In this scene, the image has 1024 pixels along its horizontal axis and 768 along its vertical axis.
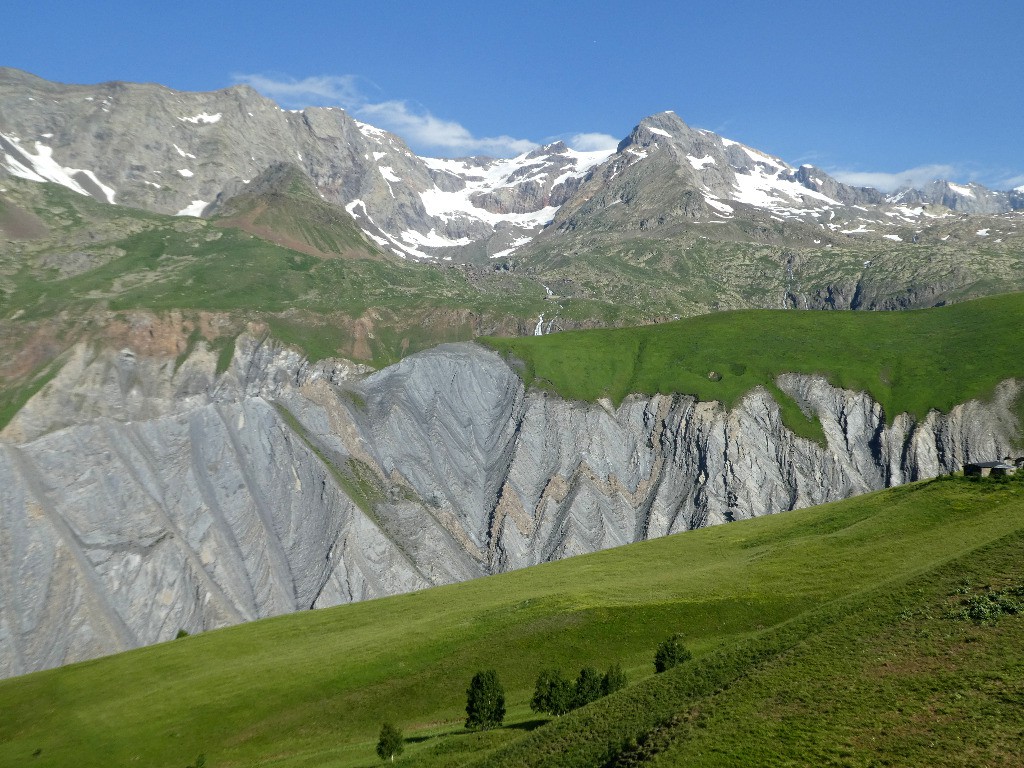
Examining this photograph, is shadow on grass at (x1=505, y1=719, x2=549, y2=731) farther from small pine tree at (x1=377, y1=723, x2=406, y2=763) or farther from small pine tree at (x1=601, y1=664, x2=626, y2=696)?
small pine tree at (x1=377, y1=723, x2=406, y2=763)

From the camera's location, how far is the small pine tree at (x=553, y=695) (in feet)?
161

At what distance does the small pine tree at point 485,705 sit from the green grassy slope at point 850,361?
137 meters

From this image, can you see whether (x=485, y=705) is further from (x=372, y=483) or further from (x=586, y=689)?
(x=372, y=483)

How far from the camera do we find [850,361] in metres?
181

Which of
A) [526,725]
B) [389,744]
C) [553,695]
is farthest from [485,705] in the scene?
[389,744]

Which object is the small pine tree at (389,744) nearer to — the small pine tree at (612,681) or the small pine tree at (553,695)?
the small pine tree at (553,695)

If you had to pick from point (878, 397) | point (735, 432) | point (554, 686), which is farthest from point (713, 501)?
point (554, 686)

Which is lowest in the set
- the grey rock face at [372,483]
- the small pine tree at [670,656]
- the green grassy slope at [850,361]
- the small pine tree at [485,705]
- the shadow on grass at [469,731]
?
the shadow on grass at [469,731]

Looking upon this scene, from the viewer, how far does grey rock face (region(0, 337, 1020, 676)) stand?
437 ft

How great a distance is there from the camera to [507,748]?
3900 cm

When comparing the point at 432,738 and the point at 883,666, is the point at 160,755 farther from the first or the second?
the point at 883,666

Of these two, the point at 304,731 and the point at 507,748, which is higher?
the point at 507,748

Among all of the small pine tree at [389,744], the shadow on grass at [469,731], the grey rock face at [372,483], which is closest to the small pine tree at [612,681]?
the shadow on grass at [469,731]

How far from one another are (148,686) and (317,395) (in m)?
106
